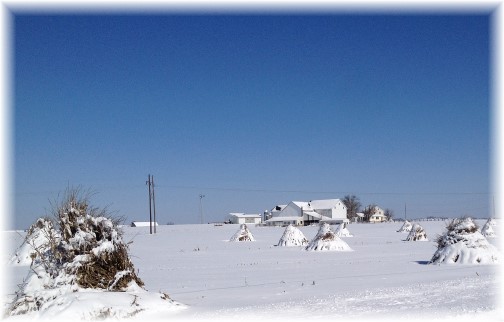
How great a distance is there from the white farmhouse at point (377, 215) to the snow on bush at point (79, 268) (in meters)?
129

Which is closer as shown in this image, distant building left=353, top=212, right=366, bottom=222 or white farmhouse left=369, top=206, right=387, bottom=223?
white farmhouse left=369, top=206, right=387, bottom=223

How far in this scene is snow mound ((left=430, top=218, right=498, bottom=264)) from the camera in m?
17.5

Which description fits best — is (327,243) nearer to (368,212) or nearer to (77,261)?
(77,261)

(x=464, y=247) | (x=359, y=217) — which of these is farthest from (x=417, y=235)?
(x=359, y=217)

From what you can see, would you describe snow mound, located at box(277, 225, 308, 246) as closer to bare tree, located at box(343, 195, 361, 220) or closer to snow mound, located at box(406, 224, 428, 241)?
snow mound, located at box(406, 224, 428, 241)

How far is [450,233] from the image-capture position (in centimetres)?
1881

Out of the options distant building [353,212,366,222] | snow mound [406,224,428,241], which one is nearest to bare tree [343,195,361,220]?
distant building [353,212,366,222]

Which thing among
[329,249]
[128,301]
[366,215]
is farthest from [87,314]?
[366,215]

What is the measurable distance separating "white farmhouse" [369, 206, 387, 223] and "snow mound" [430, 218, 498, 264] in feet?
387

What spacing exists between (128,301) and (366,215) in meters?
130

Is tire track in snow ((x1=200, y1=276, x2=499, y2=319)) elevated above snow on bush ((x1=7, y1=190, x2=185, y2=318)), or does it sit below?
below

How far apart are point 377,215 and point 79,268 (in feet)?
434

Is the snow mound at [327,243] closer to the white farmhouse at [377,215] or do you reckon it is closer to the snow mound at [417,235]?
the snow mound at [417,235]

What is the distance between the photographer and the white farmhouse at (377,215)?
13538cm
